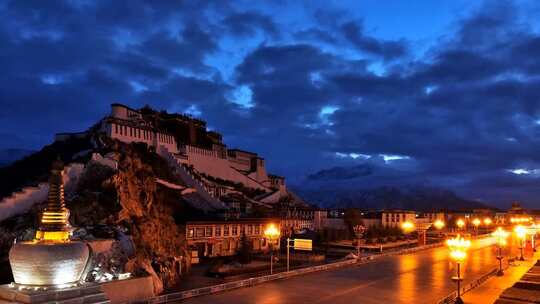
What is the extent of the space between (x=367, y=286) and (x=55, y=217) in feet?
77.3

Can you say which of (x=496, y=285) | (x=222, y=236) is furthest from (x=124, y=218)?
(x=496, y=285)

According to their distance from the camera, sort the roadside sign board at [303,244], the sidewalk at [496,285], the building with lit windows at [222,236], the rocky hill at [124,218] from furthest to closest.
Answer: the building with lit windows at [222,236] → the roadside sign board at [303,244] → the rocky hill at [124,218] → the sidewalk at [496,285]

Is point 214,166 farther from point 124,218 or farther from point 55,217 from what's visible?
point 55,217

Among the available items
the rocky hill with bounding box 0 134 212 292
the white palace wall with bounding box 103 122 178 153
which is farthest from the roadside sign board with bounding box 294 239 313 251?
the white palace wall with bounding box 103 122 178 153

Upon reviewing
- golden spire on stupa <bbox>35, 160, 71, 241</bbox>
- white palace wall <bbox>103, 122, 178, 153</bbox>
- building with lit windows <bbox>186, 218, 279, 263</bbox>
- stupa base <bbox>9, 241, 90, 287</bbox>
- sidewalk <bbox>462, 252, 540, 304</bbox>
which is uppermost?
white palace wall <bbox>103, 122, 178, 153</bbox>

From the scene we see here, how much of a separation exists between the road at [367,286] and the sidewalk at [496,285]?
1699mm

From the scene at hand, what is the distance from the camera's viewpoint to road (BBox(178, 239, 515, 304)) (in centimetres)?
3034

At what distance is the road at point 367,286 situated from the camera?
1195 inches

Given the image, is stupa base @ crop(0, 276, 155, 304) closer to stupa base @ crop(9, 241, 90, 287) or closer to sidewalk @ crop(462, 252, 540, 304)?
stupa base @ crop(9, 241, 90, 287)

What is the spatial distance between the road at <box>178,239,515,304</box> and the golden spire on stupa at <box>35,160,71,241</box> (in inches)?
443

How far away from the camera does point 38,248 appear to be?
1780 centimetres

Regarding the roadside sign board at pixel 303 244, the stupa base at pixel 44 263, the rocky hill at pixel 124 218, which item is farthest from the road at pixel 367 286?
the stupa base at pixel 44 263

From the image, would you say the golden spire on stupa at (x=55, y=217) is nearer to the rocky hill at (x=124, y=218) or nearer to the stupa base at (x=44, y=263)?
the stupa base at (x=44, y=263)

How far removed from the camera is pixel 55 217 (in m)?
19.4
